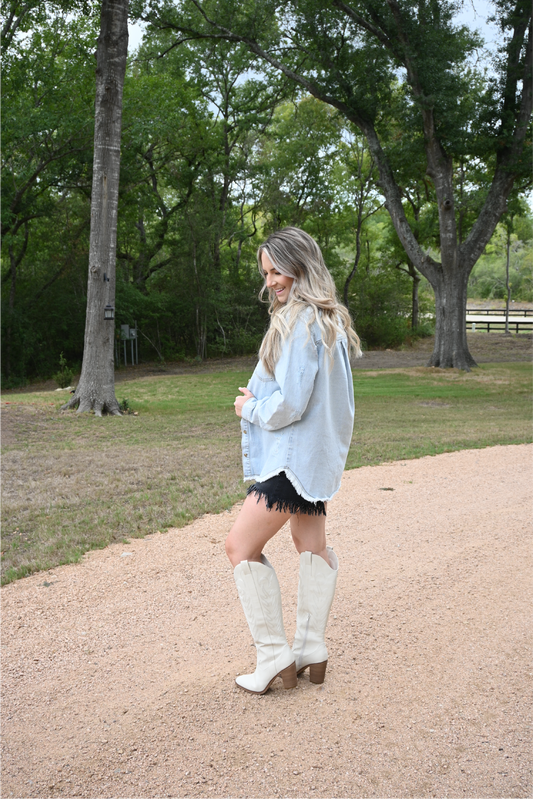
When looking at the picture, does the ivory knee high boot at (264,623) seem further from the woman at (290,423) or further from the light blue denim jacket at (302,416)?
the light blue denim jacket at (302,416)

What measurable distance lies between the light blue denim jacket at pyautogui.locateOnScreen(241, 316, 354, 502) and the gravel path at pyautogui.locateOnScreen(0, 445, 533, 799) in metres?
0.97

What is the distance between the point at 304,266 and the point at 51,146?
779 inches

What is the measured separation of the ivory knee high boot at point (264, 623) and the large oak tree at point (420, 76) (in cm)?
1727

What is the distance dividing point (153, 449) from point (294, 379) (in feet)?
22.5

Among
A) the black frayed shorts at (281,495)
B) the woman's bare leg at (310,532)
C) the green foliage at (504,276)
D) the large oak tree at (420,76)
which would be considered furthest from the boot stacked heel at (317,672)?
the green foliage at (504,276)

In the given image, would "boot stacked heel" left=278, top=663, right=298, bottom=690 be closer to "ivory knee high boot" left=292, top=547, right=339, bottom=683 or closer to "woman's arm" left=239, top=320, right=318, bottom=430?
"ivory knee high boot" left=292, top=547, right=339, bottom=683

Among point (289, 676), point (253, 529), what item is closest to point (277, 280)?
point (253, 529)

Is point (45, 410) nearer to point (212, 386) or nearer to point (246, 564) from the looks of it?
point (212, 386)

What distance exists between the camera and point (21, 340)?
21828 mm

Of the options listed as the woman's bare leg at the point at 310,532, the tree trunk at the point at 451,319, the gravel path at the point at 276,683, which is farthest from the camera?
the tree trunk at the point at 451,319

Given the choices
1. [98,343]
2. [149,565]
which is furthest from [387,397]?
[149,565]

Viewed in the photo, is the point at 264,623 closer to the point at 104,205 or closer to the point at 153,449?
the point at 153,449

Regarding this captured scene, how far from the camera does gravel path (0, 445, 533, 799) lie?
2.29 m

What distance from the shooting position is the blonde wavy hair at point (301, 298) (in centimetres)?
243
